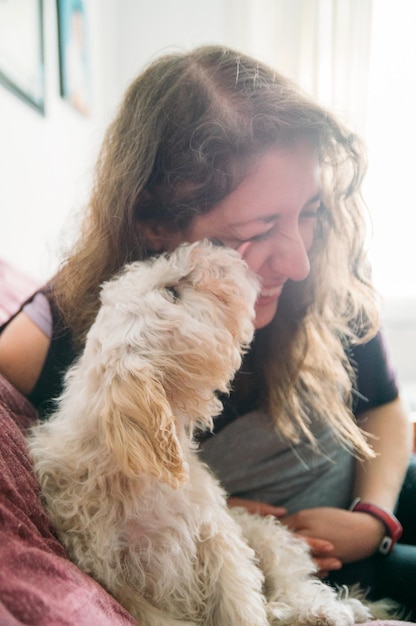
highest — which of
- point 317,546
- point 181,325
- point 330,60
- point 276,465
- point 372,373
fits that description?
point 330,60

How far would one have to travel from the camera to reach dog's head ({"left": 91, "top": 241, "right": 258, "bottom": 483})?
2.78 ft

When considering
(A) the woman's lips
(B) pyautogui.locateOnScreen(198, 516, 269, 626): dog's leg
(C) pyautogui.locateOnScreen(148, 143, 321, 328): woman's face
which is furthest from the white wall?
(B) pyautogui.locateOnScreen(198, 516, 269, 626): dog's leg

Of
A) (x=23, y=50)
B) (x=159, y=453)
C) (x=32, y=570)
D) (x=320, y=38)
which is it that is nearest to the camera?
(x=32, y=570)

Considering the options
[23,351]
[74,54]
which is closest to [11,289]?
[23,351]

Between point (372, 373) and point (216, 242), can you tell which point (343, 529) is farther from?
point (216, 242)

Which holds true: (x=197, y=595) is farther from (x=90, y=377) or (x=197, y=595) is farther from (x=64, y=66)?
(x=64, y=66)

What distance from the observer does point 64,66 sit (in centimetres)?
221

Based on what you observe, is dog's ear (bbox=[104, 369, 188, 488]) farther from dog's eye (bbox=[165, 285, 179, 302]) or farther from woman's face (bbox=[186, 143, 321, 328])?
woman's face (bbox=[186, 143, 321, 328])

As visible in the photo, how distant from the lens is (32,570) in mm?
583

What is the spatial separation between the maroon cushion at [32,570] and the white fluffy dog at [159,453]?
71 mm

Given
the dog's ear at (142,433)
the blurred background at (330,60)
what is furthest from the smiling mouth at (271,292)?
the blurred background at (330,60)

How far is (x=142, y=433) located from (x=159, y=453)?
0.04m

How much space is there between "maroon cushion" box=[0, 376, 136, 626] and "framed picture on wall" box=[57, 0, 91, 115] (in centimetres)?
182

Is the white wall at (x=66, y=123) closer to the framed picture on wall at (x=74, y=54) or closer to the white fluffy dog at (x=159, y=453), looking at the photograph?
the framed picture on wall at (x=74, y=54)
